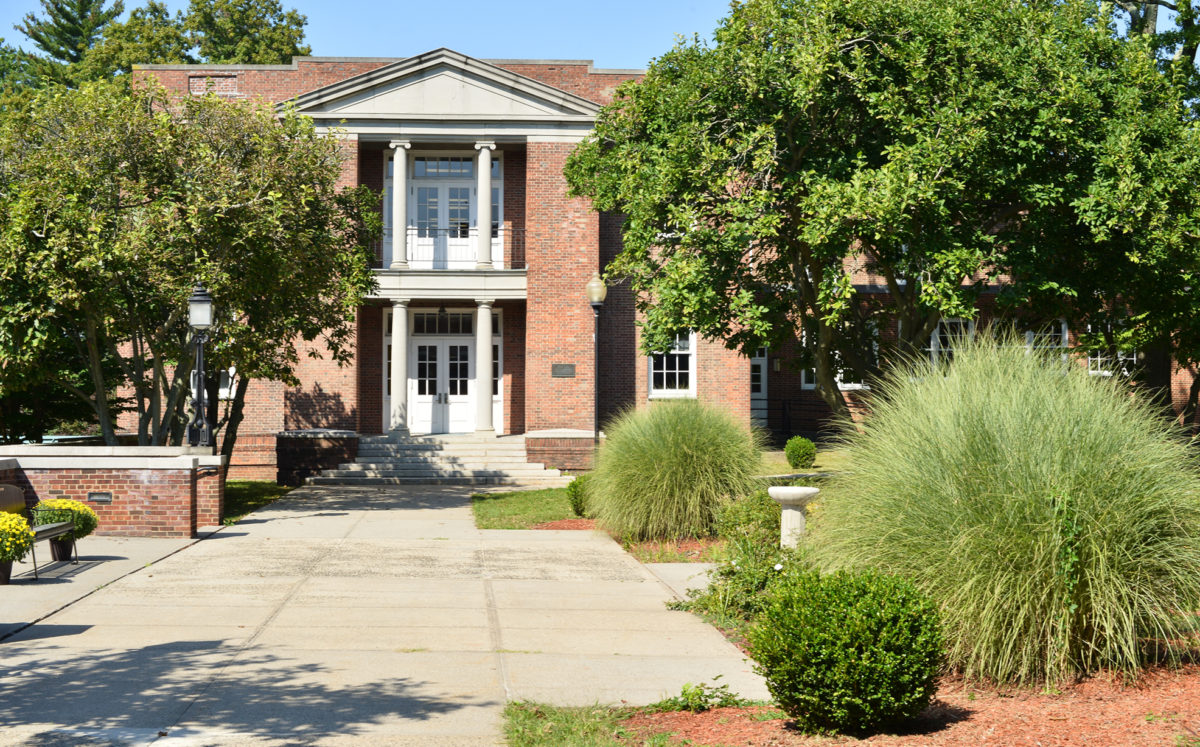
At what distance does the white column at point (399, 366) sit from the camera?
88.3 feet

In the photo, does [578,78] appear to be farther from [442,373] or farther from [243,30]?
[243,30]

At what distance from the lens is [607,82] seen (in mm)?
28562

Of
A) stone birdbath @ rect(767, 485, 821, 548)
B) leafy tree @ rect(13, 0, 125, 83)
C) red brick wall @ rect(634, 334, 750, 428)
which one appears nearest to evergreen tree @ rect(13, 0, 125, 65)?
leafy tree @ rect(13, 0, 125, 83)

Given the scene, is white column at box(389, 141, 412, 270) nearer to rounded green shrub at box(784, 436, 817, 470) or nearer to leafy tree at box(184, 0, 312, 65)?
rounded green shrub at box(784, 436, 817, 470)

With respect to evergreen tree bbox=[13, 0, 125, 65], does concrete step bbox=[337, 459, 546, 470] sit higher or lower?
lower

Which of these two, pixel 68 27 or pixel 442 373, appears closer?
pixel 442 373

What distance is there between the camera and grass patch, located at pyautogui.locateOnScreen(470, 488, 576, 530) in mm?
17047

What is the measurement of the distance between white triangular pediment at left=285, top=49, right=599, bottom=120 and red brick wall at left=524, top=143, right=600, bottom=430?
1085mm

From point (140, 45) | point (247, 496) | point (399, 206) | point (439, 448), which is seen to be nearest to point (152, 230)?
point (247, 496)

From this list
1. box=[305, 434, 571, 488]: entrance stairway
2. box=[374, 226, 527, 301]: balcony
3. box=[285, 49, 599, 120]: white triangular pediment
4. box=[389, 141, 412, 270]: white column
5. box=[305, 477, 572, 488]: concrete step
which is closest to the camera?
box=[305, 477, 572, 488]: concrete step

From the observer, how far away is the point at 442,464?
25.5 metres

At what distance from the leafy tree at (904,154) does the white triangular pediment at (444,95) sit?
399 inches

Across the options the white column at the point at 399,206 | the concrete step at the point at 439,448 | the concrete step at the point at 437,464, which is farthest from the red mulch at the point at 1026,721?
the white column at the point at 399,206

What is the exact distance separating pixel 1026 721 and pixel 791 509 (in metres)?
4.29
